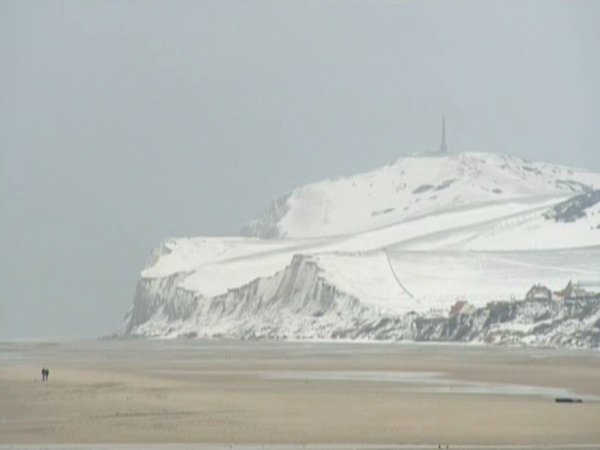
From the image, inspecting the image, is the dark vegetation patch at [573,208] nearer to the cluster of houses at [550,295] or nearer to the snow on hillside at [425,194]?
the snow on hillside at [425,194]

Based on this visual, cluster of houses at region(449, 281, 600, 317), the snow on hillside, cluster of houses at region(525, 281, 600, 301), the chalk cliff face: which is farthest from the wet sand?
the snow on hillside

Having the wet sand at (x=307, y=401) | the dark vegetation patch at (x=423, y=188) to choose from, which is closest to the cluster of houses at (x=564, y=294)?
the wet sand at (x=307, y=401)

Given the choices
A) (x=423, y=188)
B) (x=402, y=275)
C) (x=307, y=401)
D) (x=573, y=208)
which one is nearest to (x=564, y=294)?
(x=402, y=275)

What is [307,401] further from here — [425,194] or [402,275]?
[425,194]

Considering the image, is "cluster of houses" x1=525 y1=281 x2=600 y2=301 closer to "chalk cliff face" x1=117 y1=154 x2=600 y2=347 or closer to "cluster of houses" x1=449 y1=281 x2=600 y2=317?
"cluster of houses" x1=449 y1=281 x2=600 y2=317

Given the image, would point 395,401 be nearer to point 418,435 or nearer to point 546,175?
point 418,435
